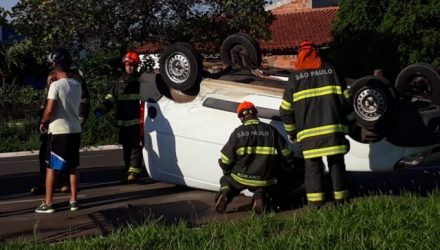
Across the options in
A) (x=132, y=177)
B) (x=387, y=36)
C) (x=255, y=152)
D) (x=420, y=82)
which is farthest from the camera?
(x=387, y=36)

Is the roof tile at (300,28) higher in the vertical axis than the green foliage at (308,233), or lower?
higher

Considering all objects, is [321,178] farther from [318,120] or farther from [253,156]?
[253,156]

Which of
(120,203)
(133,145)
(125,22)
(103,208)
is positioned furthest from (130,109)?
(125,22)

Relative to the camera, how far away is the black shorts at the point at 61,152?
7.38m

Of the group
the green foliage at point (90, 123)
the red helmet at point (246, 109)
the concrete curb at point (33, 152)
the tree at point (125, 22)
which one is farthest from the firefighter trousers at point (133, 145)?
the tree at point (125, 22)

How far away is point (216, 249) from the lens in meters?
5.11

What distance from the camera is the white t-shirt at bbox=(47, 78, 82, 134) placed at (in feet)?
24.2

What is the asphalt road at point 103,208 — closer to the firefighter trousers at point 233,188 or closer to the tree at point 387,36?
the firefighter trousers at point 233,188

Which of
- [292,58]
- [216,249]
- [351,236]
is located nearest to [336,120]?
[351,236]

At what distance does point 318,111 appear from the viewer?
664cm

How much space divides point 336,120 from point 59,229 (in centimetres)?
268

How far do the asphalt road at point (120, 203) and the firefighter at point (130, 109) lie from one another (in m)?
0.36

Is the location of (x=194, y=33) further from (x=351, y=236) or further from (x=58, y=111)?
(x=351, y=236)

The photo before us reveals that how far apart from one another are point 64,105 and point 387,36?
1492 cm
